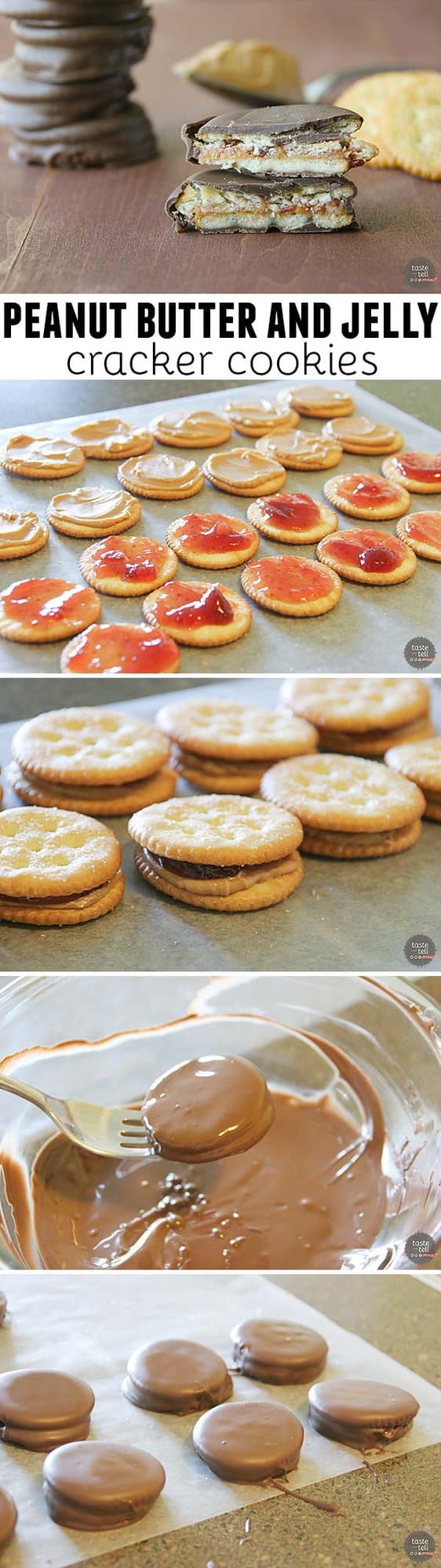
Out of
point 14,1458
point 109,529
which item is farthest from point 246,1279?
point 109,529

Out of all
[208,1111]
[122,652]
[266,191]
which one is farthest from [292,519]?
[208,1111]

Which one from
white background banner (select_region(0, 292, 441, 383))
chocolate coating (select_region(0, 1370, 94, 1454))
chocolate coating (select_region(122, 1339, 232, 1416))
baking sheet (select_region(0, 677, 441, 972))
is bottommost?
chocolate coating (select_region(122, 1339, 232, 1416))

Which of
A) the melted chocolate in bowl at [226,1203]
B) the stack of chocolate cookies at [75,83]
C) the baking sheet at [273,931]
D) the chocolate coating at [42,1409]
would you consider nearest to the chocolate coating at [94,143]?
the stack of chocolate cookies at [75,83]

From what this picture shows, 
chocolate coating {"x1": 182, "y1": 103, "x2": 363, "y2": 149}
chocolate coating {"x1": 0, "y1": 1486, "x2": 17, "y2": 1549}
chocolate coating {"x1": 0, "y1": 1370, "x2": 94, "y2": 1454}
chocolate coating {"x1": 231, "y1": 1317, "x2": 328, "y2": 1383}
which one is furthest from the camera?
chocolate coating {"x1": 231, "y1": 1317, "x2": 328, "y2": 1383}

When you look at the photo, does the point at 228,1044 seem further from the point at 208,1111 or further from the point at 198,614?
the point at 198,614

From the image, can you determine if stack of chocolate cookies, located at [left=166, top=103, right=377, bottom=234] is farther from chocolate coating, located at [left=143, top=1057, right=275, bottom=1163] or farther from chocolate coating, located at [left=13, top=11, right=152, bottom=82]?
chocolate coating, located at [left=143, top=1057, right=275, bottom=1163]

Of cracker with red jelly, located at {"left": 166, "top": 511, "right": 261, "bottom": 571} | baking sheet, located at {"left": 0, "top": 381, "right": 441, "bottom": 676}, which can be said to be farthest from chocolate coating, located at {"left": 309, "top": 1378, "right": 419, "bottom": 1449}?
cracker with red jelly, located at {"left": 166, "top": 511, "right": 261, "bottom": 571}

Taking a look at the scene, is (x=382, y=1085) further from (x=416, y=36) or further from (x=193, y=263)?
(x=416, y=36)
